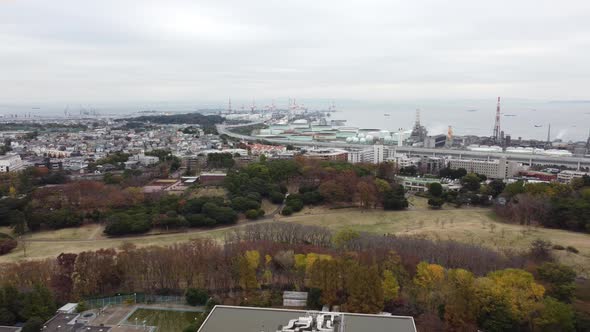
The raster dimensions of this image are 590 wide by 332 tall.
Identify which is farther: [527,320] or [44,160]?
[44,160]

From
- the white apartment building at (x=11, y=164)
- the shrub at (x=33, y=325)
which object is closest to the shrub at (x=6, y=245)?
the shrub at (x=33, y=325)

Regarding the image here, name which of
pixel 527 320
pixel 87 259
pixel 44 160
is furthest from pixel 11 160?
pixel 527 320

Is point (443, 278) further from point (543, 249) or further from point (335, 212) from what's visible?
point (335, 212)

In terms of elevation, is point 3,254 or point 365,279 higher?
point 365,279

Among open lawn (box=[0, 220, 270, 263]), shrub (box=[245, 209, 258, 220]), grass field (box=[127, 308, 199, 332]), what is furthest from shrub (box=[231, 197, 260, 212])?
grass field (box=[127, 308, 199, 332])

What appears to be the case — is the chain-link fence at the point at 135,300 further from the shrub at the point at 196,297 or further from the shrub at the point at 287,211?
the shrub at the point at 287,211

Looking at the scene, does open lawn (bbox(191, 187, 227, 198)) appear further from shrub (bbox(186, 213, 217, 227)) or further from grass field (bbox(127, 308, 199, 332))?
grass field (bbox(127, 308, 199, 332))
